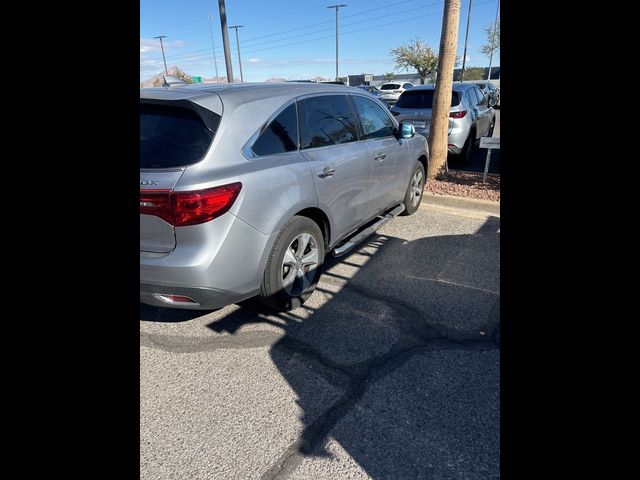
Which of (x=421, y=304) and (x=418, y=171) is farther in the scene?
(x=418, y=171)

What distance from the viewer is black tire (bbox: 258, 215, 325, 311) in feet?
10.3

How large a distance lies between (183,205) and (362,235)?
2135 millimetres

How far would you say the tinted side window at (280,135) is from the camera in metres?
3.07

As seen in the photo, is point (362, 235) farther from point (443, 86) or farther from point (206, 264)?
point (443, 86)

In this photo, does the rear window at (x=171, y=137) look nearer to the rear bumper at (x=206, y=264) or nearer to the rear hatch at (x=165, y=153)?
the rear hatch at (x=165, y=153)

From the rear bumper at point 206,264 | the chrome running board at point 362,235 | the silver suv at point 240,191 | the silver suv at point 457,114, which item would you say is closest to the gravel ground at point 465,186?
Answer: the silver suv at point 457,114

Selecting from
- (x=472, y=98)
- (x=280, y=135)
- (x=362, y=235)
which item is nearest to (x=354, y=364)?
(x=362, y=235)

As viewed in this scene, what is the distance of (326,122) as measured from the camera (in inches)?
152

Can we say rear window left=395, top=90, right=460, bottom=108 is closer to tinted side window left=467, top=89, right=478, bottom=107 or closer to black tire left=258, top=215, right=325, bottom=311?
tinted side window left=467, top=89, right=478, bottom=107

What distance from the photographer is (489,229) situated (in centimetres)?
543
